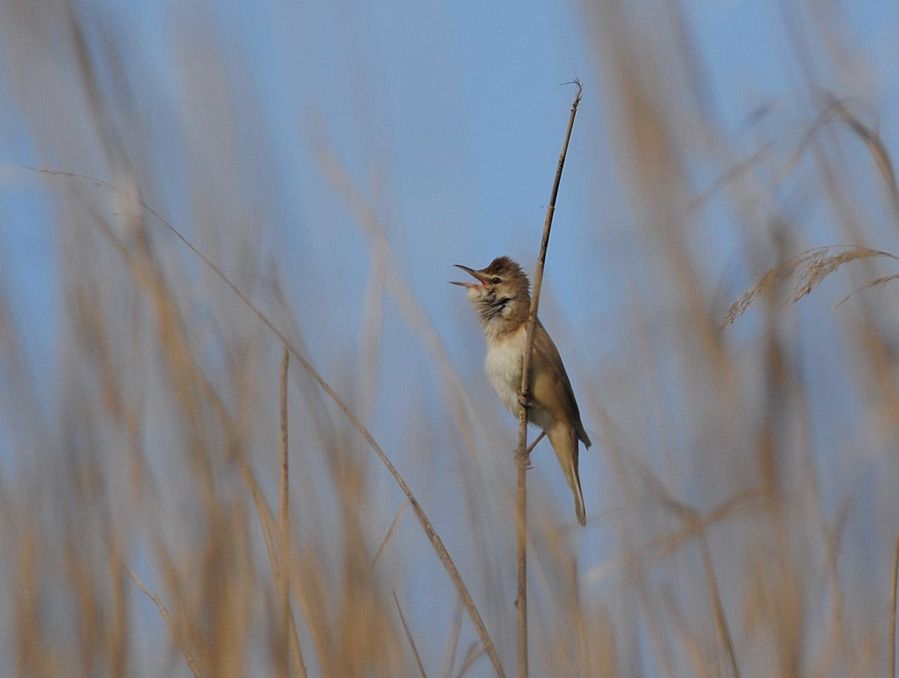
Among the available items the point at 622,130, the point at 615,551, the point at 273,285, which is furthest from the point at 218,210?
the point at 615,551

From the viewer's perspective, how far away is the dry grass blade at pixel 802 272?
5.49 ft

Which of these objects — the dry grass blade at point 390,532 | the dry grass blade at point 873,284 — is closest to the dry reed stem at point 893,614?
the dry grass blade at point 873,284

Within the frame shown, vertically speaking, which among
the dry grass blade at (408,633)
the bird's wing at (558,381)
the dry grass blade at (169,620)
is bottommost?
the dry grass blade at (408,633)

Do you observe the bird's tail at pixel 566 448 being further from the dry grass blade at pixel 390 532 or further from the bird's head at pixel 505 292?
the dry grass blade at pixel 390 532

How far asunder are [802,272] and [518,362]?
2.43 meters

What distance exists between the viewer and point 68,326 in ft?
6.41

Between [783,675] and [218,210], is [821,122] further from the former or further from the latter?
[218,210]

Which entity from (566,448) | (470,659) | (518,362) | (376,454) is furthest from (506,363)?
(376,454)

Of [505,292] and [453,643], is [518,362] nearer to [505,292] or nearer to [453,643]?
[505,292]

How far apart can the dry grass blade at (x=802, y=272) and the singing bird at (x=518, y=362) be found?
2389mm

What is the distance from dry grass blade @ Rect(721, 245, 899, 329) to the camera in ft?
5.49

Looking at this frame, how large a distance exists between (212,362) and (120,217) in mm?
320

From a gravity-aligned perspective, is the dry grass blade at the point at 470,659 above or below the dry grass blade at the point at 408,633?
below

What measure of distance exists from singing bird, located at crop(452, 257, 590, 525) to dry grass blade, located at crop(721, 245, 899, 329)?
94.1 inches
